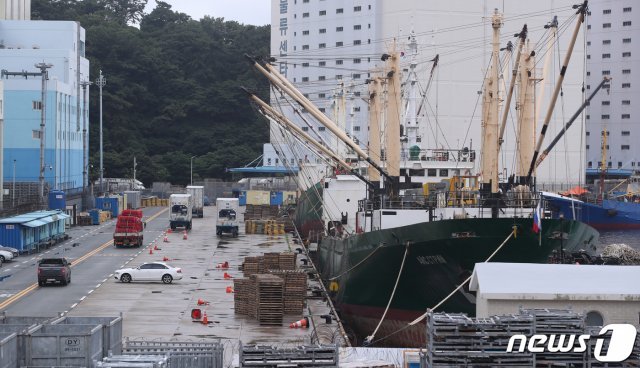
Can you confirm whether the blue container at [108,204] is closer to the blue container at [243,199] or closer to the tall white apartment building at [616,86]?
the blue container at [243,199]

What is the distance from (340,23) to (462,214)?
98.9 meters

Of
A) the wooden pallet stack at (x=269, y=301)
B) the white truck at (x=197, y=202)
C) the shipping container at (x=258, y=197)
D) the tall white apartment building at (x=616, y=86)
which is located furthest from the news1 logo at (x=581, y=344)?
the tall white apartment building at (x=616, y=86)

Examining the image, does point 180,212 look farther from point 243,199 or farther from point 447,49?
point 447,49

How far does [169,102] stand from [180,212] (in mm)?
87123

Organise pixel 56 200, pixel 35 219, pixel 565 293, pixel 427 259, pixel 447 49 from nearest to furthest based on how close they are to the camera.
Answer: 1. pixel 565 293
2. pixel 427 259
3. pixel 35 219
4. pixel 56 200
5. pixel 447 49

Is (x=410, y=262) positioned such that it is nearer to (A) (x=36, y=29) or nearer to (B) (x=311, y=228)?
(B) (x=311, y=228)

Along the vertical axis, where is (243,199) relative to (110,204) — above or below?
above

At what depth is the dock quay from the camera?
1594 inches

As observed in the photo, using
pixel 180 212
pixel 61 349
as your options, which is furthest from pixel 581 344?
pixel 180 212

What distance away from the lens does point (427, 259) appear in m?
45.3

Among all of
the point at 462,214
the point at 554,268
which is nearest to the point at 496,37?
the point at 462,214

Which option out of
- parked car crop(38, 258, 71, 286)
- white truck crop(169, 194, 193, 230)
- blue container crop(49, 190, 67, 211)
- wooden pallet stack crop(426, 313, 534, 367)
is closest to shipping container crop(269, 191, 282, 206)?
white truck crop(169, 194, 193, 230)

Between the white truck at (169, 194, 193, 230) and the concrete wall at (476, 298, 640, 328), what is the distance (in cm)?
6612

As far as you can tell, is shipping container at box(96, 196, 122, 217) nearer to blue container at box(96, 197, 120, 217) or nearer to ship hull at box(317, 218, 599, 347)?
blue container at box(96, 197, 120, 217)
